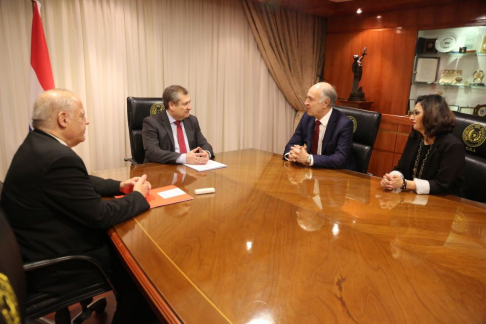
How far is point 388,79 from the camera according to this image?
423 centimetres

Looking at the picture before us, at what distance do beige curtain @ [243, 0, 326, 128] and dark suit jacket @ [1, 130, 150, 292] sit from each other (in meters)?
3.57

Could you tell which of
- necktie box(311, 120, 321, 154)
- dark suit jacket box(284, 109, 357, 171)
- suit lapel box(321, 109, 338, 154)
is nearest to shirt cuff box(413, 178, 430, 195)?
dark suit jacket box(284, 109, 357, 171)

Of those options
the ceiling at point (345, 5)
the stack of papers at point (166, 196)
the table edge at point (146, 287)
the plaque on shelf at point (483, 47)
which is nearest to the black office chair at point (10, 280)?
the table edge at point (146, 287)

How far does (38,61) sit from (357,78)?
11.9 feet

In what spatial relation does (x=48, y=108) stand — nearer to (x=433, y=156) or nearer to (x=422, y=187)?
(x=422, y=187)

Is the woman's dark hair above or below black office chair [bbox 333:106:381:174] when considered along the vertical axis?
A: above

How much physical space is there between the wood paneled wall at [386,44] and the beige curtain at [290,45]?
0.75 feet

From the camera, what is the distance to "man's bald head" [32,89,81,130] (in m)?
1.32

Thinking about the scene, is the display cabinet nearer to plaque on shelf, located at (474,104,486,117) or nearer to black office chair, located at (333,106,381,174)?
plaque on shelf, located at (474,104,486,117)

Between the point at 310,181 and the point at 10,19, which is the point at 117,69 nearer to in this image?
the point at 10,19

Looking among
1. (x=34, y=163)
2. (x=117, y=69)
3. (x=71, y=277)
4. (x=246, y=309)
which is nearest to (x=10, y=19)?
(x=117, y=69)

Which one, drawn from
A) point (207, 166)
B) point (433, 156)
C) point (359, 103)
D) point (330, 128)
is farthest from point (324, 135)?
point (359, 103)

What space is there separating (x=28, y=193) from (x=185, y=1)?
317cm

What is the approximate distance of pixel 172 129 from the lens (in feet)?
8.47
